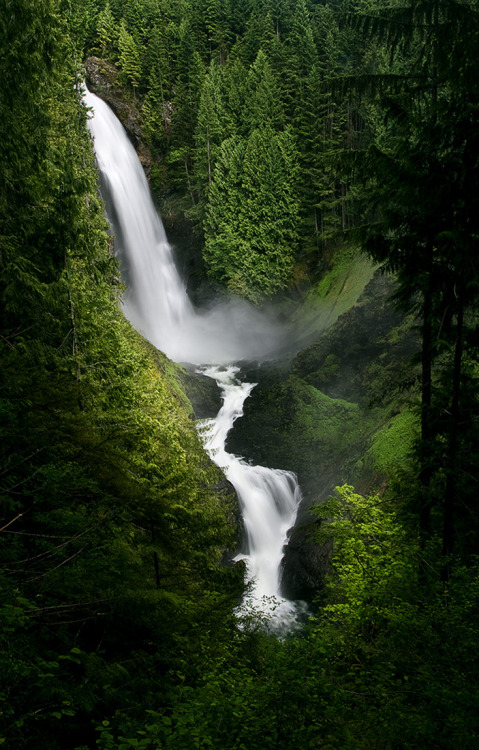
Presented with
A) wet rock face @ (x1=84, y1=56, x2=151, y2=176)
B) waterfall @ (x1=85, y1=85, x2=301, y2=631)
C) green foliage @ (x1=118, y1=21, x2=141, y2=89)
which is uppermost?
green foliage @ (x1=118, y1=21, x2=141, y2=89)

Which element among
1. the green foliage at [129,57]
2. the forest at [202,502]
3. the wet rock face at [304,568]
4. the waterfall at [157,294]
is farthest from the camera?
the green foliage at [129,57]

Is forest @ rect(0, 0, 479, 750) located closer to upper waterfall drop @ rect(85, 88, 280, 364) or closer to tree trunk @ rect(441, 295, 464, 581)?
tree trunk @ rect(441, 295, 464, 581)

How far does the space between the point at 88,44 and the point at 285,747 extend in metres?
45.9

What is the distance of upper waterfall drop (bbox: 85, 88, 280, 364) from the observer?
30.4 metres

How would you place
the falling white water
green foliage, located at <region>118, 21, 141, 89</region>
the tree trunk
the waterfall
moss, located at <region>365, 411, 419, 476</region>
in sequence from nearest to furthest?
1. the tree trunk
2. moss, located at <region>365, 411, 419, 476</region>
3. the falling white water
4. the waterfall
5. green foliage, located at <region>118, 21, 141, 89</region>

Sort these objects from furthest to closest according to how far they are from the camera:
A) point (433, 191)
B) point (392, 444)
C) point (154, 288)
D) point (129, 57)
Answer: point (129, 57) < point (154, 288) < point (392, 444) < point (433, 191)

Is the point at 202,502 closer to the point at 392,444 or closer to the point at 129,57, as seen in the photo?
the point at 392,444

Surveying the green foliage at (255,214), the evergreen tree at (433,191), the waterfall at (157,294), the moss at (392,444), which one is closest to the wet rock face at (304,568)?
the moss at (392,444)

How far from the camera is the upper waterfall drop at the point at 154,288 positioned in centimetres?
3039

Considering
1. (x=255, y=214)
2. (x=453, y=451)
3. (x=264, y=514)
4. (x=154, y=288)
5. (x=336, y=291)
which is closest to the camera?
(x=453, y=451)

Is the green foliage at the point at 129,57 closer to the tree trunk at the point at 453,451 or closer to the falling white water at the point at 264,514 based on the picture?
the falling white water at the point at 264,514

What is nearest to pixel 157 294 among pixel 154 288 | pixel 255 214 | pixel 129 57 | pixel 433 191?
pixel 154 288

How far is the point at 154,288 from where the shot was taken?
107ft

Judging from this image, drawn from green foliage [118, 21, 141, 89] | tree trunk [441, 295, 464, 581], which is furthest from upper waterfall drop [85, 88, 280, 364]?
tree trunk [441, 295, 464, 581]
